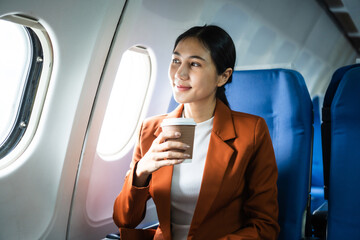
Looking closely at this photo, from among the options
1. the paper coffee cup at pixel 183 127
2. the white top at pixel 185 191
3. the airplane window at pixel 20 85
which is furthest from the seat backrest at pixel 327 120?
the airplane window at pixel 20 85

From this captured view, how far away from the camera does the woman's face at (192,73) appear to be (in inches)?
64.3

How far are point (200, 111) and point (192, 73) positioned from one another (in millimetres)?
212

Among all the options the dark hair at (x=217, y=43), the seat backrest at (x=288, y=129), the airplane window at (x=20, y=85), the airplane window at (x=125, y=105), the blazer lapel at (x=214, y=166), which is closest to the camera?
the blazer lapel at (x=214, y=166)

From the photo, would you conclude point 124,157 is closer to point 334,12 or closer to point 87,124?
point 87,124

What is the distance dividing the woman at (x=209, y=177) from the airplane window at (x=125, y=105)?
96cm

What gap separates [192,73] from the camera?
165cm

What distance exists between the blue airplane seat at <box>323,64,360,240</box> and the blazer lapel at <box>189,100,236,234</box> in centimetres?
54

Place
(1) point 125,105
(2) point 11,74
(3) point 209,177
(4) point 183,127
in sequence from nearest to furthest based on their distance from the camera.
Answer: (4) point 183,127
(3) point 209,177
(2) point 11,74
(1) point 125,105

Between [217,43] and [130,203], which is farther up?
[217,43]

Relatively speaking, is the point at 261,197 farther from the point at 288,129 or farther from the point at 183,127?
the point at 183,127

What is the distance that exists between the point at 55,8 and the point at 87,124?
2.34ft

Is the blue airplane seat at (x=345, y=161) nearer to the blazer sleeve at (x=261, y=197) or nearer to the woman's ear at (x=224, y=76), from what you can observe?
the blazer sleeve at (x=261, y=197)

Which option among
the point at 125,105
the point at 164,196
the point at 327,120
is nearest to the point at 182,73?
the point at 164,196

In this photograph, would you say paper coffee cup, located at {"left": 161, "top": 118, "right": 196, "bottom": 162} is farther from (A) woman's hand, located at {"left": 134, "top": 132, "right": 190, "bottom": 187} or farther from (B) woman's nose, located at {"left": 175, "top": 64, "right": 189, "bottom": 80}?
(B) woman's nose, located at {"left": 175, "top": 64, "right": 189, "bottom": 80}
